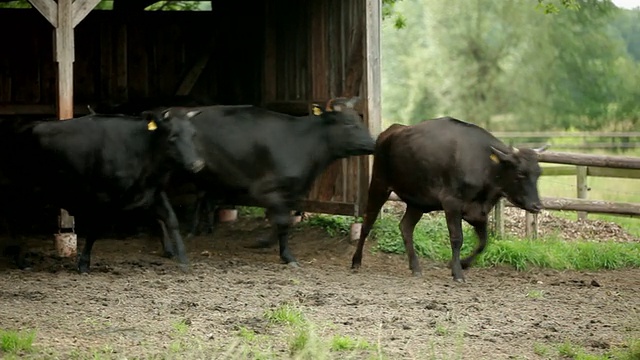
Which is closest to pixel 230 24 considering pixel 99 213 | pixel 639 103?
pixel 99 213

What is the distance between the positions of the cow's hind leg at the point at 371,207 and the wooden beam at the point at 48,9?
3.98 meters

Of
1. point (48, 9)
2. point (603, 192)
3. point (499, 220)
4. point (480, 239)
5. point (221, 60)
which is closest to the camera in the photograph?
point (480, 239)

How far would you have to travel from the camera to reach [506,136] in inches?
1300

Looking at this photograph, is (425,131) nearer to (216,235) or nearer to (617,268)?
(617,268)

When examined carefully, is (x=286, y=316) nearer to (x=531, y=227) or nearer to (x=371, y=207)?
(x=371, y=207)

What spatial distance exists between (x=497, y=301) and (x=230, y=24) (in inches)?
307

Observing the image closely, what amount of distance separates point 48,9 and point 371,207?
4206 mm

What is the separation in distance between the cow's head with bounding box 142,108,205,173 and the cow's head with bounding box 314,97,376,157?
164 centimetres

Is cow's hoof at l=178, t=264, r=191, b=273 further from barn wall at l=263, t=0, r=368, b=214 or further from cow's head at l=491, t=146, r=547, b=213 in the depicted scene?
cow's head at l=491, t=146, r=547, b=213

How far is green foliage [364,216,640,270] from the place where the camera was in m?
12.0

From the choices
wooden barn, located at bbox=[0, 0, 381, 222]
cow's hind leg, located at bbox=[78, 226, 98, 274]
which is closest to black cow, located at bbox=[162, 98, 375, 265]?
wooden barn, located at bbox=[0, 0, 381, 222]

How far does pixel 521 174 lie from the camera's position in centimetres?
1080

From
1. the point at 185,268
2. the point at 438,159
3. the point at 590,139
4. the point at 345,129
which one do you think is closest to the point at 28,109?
the point at 185,268

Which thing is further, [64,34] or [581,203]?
[581,203]
